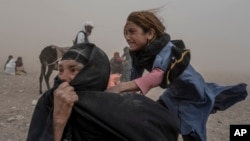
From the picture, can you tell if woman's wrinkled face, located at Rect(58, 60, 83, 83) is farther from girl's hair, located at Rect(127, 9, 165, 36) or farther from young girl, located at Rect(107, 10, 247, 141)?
girl's hair, located at Rect(127, 9, 165, 36)

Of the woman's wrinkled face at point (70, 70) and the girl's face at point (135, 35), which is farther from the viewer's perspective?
the girl's face at point (135, 35)

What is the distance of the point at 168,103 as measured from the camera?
118 inches

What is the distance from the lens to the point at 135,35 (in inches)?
91.4

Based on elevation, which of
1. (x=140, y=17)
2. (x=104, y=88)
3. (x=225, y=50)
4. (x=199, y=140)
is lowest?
(x=225, y=50)

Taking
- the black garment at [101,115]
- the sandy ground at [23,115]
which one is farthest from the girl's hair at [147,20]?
the sandy ground at [23,115]

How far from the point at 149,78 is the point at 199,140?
98 cm

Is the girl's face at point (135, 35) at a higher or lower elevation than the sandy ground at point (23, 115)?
higher

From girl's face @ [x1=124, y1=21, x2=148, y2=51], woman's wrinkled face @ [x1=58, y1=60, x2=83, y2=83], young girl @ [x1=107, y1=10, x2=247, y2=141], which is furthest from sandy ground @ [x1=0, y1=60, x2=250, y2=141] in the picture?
woman's wrinkled face @ [x1=58, y1=60, x2=83, y2=83]

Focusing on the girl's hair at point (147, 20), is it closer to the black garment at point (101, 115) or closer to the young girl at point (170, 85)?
the young girl at point (170, 85)

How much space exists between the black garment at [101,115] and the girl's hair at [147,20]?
547 millimetres

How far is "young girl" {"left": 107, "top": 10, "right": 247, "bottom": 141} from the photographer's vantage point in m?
2.28

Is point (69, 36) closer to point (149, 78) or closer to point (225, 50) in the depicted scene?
point (225, 50)

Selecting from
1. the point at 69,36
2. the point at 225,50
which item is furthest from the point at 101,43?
the point at 225,50

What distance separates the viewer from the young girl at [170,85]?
7.48 ft
